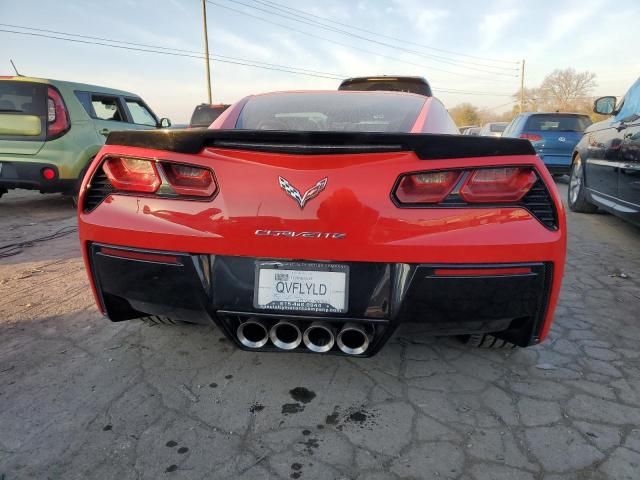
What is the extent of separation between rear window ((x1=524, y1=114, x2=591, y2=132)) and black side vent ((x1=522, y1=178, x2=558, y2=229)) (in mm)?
8247

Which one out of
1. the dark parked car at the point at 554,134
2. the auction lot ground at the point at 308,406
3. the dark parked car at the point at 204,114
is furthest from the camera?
the dark parked car at the point at 204,114

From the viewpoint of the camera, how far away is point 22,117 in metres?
5.41

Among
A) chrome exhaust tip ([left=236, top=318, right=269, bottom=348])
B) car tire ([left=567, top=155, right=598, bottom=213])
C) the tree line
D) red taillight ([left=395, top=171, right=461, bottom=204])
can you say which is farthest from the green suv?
the tree line

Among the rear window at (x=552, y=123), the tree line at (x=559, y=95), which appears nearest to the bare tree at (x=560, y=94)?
the tree line at (x=559, y=95)

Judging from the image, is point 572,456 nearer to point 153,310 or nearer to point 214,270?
point 214,270

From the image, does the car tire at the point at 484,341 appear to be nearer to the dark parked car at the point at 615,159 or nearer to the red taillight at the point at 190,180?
the red taillight at the point at 190,180

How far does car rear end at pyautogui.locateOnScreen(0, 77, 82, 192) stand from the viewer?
5367 mm

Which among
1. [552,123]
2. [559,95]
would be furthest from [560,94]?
[552,123]

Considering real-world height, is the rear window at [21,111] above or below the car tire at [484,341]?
above

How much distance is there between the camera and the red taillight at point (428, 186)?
1529 millimetres

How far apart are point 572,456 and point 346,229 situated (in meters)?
1.10

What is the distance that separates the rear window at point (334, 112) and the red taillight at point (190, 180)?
0.75m

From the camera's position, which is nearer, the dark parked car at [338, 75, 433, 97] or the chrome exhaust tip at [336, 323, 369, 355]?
the chrome exhaust tip at [336, 323, 369, 355]

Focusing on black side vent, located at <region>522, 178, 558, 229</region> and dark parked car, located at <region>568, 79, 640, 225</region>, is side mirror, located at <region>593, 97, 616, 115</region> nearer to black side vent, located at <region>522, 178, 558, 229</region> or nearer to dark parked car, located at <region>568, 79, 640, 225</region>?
dark parked car, located at <region>568, 79, 640, 225</region>
